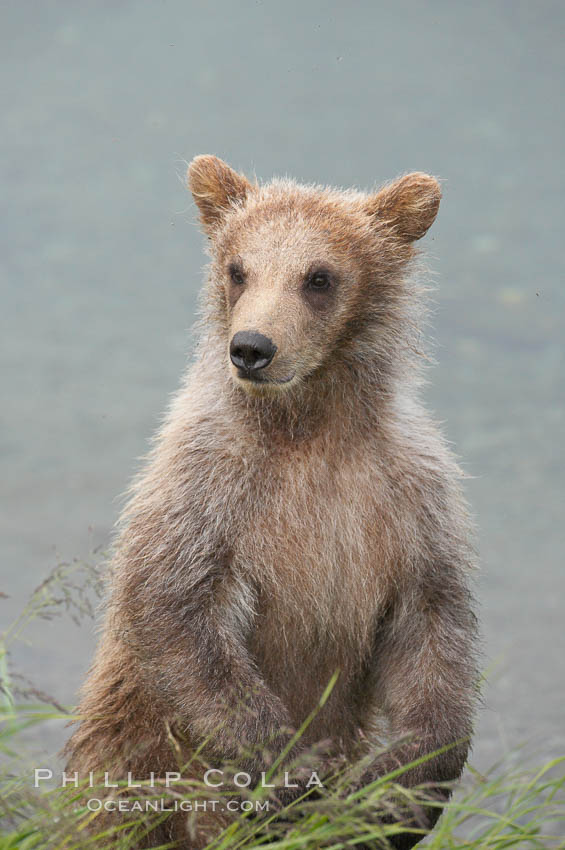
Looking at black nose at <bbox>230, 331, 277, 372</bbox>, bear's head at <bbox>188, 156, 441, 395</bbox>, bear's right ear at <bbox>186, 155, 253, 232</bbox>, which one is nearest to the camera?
black nose at <bbox>230, 331, 277, 372</bbox>

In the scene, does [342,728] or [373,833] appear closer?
[373,833]

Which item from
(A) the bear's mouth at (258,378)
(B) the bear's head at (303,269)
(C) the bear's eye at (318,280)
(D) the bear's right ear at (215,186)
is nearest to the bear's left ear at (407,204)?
(B) the bear's head at (303,269)

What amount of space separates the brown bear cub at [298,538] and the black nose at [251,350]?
3 centimetres

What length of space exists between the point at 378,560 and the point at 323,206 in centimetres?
150

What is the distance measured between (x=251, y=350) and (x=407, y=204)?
3.85 ft

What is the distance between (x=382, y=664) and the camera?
5172mm

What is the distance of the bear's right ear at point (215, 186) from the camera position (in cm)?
532

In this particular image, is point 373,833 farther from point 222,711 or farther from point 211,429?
point 211,429

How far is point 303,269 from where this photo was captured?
188 inches

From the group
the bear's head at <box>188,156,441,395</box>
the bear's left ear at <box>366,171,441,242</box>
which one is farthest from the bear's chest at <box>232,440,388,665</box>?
the bear's left ear at <box>366,171,441,242</box>

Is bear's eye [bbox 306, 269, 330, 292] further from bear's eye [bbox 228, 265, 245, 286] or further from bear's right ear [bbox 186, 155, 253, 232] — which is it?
bear's right ear [bbox 186, 155, 253, 232]

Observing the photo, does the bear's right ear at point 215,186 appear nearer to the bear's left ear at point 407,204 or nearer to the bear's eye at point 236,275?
the bear's eye at point 236,275

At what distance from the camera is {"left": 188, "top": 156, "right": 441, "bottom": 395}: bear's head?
4598 millimetres

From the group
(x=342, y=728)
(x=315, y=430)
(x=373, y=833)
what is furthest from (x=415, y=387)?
(x=373, y=833)
